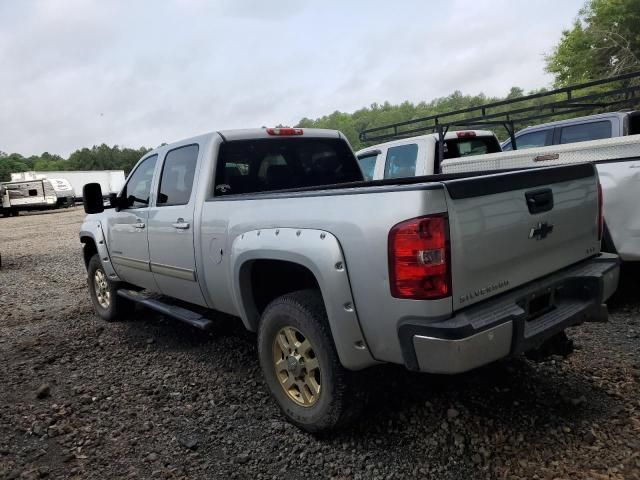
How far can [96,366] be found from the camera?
419 centimetres

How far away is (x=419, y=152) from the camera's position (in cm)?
684

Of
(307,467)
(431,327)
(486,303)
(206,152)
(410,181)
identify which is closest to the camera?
(431,327)

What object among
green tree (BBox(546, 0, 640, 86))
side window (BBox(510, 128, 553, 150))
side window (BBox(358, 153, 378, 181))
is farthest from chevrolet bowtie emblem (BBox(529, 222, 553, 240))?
green tree (BBox(546, 0, 640, 86))

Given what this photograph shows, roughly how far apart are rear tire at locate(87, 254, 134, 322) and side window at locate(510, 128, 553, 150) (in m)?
6.17

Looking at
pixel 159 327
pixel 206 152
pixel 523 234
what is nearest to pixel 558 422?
pixel 523 234

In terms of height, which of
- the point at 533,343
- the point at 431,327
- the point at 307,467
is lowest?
the point at 307,467

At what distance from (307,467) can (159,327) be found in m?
3.06

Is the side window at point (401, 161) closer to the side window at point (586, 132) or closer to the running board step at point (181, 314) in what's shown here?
the side window at point (586, 132)

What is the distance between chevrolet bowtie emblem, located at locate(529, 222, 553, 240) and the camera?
8.21 ft

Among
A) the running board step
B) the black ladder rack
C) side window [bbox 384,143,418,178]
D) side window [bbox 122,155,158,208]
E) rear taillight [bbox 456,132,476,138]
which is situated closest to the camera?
the running board step

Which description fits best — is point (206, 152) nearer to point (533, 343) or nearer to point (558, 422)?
point (533, 343)

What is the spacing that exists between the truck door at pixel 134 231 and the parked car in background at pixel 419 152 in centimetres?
317

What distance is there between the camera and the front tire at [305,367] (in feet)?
8.47

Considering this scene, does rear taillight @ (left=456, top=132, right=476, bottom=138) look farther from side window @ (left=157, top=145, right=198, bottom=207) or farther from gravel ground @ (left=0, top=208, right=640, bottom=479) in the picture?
side window @ (left=157, top=145, right=198, bottom=207)
